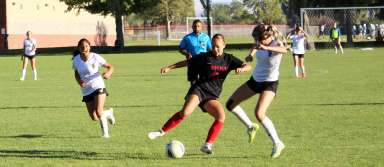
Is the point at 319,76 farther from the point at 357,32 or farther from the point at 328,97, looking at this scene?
the point at 357,32

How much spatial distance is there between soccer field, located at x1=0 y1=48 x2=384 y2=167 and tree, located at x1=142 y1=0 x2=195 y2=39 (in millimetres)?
86840

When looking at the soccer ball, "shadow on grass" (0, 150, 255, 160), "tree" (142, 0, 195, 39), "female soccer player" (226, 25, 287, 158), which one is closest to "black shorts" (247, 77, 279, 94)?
"female soccer player" (226, 25, 287, 158)

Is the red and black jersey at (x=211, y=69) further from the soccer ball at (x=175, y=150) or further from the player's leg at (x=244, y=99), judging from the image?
the soccer ball at (x=175, y=150)

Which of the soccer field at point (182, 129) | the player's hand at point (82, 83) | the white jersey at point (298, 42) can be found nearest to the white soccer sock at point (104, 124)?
the soccer field at point (182, 129)

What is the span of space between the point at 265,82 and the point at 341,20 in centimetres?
4765

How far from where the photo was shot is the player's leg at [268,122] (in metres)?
9.60

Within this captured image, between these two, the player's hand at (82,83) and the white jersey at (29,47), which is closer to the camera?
the player's hand at (82,83)

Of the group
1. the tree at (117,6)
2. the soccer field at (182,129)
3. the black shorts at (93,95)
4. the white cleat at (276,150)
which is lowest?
the soccer field at (182,129)

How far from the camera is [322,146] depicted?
10.5 m

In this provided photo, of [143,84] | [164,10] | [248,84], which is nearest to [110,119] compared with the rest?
[248,84]

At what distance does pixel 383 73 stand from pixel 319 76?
2.60 m

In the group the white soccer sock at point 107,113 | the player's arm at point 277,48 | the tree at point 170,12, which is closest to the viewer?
the player's arm at point 277,48

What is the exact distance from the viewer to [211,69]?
991 centimetres

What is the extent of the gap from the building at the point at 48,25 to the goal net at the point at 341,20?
2741cm
